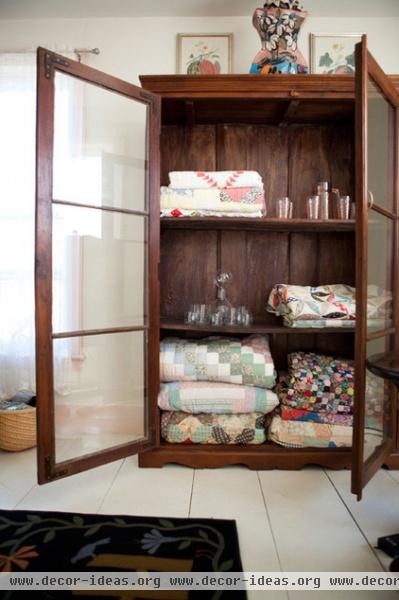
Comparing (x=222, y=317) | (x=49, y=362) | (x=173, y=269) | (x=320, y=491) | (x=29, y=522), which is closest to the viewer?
(x=29, y=522)

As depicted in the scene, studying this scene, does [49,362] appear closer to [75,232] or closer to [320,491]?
[75,232]

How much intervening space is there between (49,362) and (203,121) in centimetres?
152

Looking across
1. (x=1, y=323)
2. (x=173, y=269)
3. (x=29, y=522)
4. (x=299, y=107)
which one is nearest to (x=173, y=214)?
(x=173, y=269)

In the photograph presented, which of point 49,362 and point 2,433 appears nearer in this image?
point 49,362

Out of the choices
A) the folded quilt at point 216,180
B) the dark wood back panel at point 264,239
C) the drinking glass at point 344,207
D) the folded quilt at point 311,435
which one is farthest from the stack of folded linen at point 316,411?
the folded quilt at point 216,180

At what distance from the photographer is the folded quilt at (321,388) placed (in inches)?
80.2

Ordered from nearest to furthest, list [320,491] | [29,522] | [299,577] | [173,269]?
[299,577] → [29,522] → [320,491] → [173,269]

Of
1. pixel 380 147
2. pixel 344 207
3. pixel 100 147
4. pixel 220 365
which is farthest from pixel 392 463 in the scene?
pixel 100 147

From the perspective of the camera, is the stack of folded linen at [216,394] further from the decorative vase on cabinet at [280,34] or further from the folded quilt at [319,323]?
the decorative vase on cabinet at [280,34]

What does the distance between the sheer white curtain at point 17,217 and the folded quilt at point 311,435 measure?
147cm

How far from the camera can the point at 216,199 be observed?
6.52 ft

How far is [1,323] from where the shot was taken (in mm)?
2385

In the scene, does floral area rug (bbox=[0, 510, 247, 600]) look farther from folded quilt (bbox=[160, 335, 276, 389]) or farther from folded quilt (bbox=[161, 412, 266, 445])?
folded quilt (bbox=[160, 335, 276, 389])

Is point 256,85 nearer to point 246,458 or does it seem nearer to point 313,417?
point 313,417
